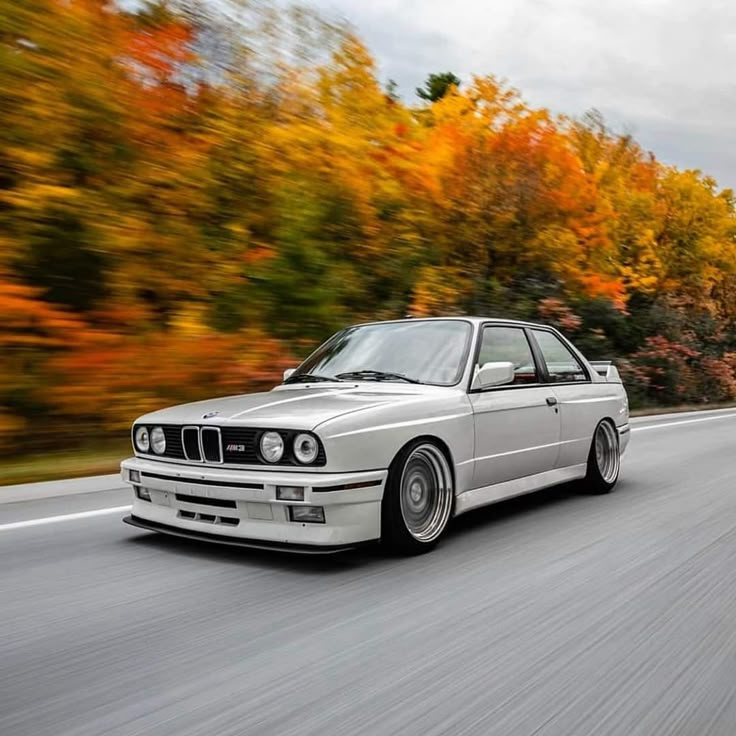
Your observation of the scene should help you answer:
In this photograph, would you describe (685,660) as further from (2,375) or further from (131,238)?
(131,238)

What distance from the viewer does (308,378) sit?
639 centimetres

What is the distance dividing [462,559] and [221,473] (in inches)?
57.4

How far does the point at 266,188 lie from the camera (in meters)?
15.2

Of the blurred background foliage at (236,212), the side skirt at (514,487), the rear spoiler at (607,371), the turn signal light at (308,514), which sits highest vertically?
the blurred background foliage at (236,212)

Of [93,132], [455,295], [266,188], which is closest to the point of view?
[93,132]

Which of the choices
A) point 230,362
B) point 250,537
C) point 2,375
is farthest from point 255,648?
point 230,362

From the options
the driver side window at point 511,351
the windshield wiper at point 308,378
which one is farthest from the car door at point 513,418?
the windshield wiper at point 308,378

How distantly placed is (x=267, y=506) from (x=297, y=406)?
0.68 metres

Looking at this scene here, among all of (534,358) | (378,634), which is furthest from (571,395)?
(378,634)

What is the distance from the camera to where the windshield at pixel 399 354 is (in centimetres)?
595

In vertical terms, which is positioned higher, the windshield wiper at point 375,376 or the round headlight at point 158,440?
the windshield wiper at point 375,376

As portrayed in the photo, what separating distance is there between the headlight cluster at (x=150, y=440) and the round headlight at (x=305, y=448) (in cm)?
102

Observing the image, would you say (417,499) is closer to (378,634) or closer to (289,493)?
(289,493)

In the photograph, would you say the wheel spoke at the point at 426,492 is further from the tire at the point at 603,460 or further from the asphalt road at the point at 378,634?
the tire at the point at 603,460
